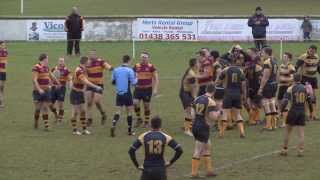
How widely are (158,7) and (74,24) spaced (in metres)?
23.6

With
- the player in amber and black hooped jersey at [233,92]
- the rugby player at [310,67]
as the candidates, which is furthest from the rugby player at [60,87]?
the rugby player at [310,67]

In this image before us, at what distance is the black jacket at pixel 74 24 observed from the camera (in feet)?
133

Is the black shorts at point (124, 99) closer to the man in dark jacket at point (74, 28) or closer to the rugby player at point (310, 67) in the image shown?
the rugby player at point (310, 67)

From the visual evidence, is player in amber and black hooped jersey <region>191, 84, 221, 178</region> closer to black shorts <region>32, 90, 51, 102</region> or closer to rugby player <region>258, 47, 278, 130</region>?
rugby player <region>258, 47, 278, 130</region>

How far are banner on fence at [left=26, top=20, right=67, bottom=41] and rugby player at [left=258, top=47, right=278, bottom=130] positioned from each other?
24.3 m

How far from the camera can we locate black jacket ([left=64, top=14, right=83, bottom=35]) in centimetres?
4056

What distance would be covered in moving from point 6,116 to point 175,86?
325 inches

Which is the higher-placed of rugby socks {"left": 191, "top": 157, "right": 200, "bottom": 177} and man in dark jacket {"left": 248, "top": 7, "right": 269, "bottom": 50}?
man in dark jacket {"left": 248, "top": 7, "right": 269, "bottom": 50}

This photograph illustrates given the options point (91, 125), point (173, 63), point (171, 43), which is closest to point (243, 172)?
point (91, 125)

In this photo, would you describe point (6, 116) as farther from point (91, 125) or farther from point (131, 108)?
point (131, 108)

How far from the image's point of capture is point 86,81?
23812mm

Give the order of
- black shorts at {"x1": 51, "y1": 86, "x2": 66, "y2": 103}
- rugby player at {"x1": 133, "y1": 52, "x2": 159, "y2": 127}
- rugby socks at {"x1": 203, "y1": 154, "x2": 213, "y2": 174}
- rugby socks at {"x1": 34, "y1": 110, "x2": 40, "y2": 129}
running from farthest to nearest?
1. black shorts at {"x1": 51, "y1": 86, "x2": 66, "y2": 103}
2. rugby player at {"x1": 133, "y1": 52, "x2": 159, "y2": 127}
3. rugby socks at {"x1": 34, "y1": 110, "x2": 40, "y2": 129}
4. rugby socks at {"x1": 203, "y1": 154, "x2": 213, "y2": 174}

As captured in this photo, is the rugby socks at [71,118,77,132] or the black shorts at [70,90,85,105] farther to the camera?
the rugby socks at [71,118,77,132]

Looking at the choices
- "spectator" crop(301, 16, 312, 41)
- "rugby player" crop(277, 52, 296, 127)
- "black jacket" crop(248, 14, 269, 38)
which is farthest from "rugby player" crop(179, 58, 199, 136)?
"spectator" crop(301, 16, 312, 41)
